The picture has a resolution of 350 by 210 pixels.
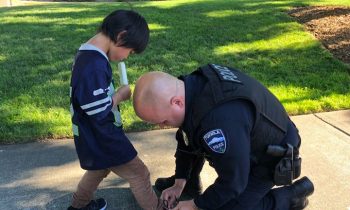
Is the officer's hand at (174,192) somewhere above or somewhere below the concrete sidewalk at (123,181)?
above

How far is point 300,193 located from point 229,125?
999 millimetres

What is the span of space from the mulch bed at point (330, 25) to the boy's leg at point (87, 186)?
13.2 feet

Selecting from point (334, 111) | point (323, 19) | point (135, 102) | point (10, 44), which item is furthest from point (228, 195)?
point (323, 19)

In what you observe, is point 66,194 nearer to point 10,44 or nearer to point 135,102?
Result: point 135,102

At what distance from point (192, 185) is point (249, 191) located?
63cm

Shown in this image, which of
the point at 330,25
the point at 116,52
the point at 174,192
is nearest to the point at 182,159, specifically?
the point at 174,192

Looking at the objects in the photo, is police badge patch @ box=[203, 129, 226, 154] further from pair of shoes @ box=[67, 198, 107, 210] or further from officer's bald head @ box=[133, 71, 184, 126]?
pair of shoes @ box=[67, 198, 107, 210]

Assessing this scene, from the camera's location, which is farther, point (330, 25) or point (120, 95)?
point (330, 25)

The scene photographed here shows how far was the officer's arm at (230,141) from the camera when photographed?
2115mm

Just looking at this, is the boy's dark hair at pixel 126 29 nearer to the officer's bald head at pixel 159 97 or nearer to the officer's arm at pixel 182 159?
the officer's bald head at pixel 159 97

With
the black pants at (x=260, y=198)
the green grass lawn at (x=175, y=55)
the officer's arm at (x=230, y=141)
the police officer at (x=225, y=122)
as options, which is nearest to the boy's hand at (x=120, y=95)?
the police officer at (x=225, y=122)

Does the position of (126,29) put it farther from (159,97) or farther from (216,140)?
(216,140)

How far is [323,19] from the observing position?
7.41 m

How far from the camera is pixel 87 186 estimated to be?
2.92m
